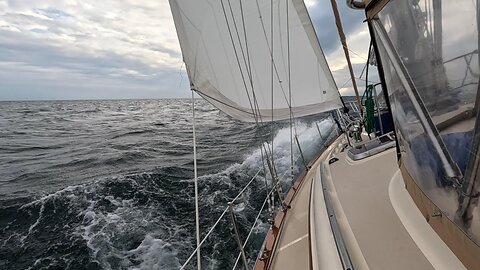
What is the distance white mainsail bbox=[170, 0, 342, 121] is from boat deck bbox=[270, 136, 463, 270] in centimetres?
80

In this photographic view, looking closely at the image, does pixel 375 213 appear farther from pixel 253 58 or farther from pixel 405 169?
pixel 253 58

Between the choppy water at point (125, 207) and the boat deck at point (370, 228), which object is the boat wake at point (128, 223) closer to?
the choppy water at point (125, 207)

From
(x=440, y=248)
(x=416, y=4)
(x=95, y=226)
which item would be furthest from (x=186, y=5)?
(x=95, y=226)

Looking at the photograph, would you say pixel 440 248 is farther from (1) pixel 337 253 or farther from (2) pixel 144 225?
(2) pixel 144 225

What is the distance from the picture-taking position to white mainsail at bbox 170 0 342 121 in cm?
229

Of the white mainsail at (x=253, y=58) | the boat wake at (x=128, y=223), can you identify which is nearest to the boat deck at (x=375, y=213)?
the white mainsail at (x=253, y=58)

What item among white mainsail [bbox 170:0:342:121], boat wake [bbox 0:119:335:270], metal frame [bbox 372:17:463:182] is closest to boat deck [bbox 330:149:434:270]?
metal frame [bbox 372:17:463:182]

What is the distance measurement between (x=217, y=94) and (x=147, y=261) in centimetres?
206

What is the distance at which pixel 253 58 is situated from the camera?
321cm

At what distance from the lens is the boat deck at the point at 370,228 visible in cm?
97

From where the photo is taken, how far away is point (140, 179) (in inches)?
241

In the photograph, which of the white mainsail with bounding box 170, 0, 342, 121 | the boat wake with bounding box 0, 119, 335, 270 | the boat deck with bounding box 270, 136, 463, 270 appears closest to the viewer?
the boat deck with bounding box 270, 136, 463, 270

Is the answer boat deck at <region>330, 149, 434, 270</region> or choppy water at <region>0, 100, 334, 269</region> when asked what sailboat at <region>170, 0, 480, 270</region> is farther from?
choppy water at <region>0, 100, 334, 269</region>

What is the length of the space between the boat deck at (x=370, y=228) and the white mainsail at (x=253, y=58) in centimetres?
80
